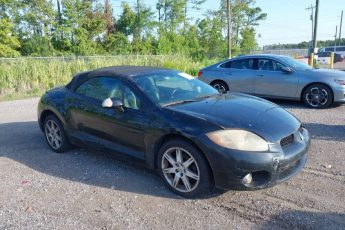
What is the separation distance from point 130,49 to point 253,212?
118 ft

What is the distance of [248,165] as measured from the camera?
335 cm

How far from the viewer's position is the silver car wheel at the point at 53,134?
5.49m

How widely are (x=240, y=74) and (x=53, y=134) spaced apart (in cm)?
584

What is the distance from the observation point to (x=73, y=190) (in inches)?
161

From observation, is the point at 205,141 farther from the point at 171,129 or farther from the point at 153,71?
the point at 153,71

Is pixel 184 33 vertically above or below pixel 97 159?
above

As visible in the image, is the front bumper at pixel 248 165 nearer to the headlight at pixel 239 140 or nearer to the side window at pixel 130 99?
the headlight at pixel 239 140

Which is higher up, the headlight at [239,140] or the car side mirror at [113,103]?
the car side mirror at [113,103]

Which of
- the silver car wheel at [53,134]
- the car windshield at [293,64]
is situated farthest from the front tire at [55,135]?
A: the car windshield at [293,64]

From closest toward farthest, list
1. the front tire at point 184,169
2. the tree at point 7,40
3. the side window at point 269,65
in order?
the front tire at point 184,169 → the side window at point 269,65 → the tree at point 7,40

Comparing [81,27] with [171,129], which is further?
[81,27]

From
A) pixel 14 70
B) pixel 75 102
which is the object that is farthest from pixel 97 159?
pixel 14 70

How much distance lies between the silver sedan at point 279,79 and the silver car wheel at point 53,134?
12.7 ft

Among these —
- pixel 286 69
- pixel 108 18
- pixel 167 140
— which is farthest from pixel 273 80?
pixel 108 18
